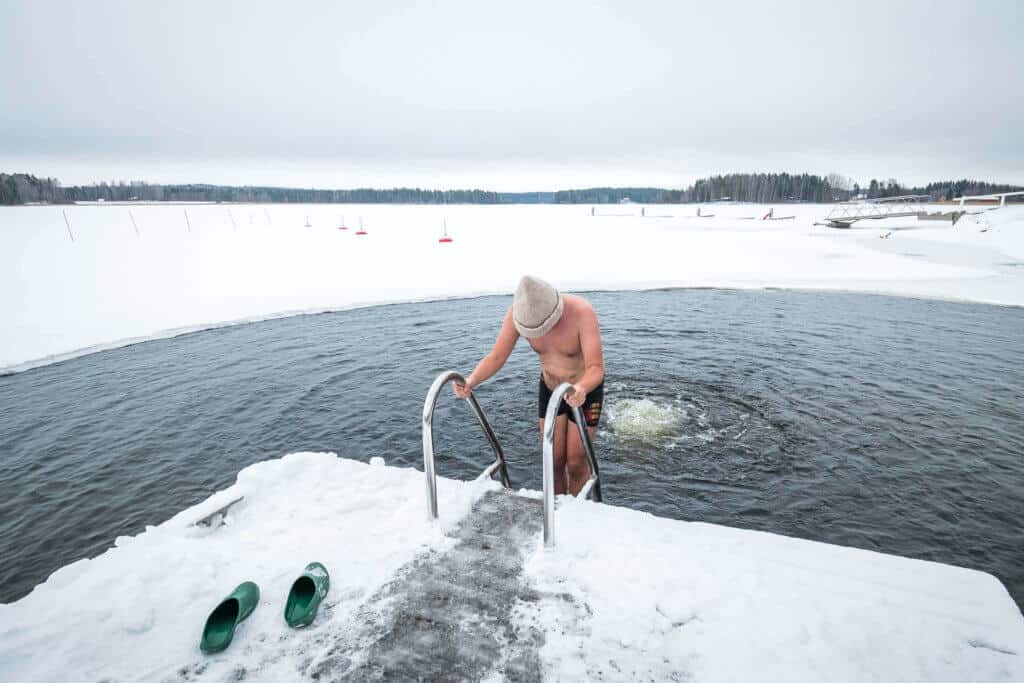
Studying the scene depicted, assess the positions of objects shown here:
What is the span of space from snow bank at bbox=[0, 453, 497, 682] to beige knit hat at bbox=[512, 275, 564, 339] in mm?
1264

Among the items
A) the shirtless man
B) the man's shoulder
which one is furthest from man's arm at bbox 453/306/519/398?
the man's shoulder

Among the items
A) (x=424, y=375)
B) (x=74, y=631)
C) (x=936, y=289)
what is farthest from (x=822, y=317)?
(x=74, y=631)

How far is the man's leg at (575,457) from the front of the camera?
435 centimetres

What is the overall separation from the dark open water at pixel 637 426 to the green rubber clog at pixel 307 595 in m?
2.84

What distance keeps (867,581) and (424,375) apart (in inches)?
263

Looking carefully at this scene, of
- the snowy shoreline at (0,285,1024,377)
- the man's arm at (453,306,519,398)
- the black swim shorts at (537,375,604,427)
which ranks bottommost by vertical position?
the snowy shoreline at (0,285,1024,377)

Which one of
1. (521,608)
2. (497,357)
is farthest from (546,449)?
(497,357)

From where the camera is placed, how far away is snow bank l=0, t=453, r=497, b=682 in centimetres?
229

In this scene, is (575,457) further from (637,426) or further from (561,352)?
(637,426)

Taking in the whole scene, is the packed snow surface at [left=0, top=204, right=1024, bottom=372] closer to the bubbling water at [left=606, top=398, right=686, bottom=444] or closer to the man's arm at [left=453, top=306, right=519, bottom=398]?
the bubbling water at [left=606, top=398, right=686, bottom=444]

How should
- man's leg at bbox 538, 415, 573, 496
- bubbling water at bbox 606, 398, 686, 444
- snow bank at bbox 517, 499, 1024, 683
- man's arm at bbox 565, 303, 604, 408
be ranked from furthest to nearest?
1. bubbling water at bbox 606, 398, 686, 444
2. man's leg at bbox 538, 415, 573, 496
3. man's arm at bbox 565, 303, 604, 408
4. snow bank at bbox 517, 499, 1024, 683

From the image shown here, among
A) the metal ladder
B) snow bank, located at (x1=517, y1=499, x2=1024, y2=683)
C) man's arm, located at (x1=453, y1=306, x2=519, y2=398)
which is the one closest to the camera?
snow bank, located at (x1=517, y1=499, x2=1024, y2=683)

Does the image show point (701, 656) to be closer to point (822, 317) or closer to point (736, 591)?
point (736, 591)

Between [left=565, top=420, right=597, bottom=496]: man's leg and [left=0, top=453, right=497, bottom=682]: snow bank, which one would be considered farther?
[left=565, top=420, right=597, bottom=496]: man's leg
